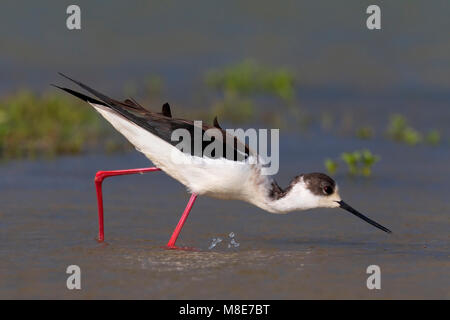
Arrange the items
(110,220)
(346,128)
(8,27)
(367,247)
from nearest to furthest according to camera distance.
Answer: (367,247) < (110,220) < (346,128) < (8,27)

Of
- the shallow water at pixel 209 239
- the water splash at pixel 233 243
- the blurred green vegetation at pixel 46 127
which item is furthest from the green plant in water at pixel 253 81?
the water splash at pixel 233 243

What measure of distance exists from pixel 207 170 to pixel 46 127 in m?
4.31

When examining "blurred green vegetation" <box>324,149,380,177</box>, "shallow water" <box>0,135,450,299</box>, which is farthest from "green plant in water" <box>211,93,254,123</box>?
"blurred green vegetation" <box>324,149,380,177</box>

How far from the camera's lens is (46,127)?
10180 mm

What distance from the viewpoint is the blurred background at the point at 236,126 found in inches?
224

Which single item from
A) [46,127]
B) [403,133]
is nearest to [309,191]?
[46,127]

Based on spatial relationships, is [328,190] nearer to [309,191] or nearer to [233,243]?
[309,191]

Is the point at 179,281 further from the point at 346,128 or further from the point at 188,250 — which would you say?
the point at 346,128

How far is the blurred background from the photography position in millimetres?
5691

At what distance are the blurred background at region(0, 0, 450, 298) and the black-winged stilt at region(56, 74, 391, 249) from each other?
288 millimetres

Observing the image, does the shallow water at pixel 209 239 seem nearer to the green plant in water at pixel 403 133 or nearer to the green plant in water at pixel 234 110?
the green plant in water at pixel 403 133

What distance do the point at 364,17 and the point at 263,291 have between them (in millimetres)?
11293

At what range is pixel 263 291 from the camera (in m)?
5.18

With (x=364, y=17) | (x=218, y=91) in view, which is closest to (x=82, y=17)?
(x=218, y=91)
